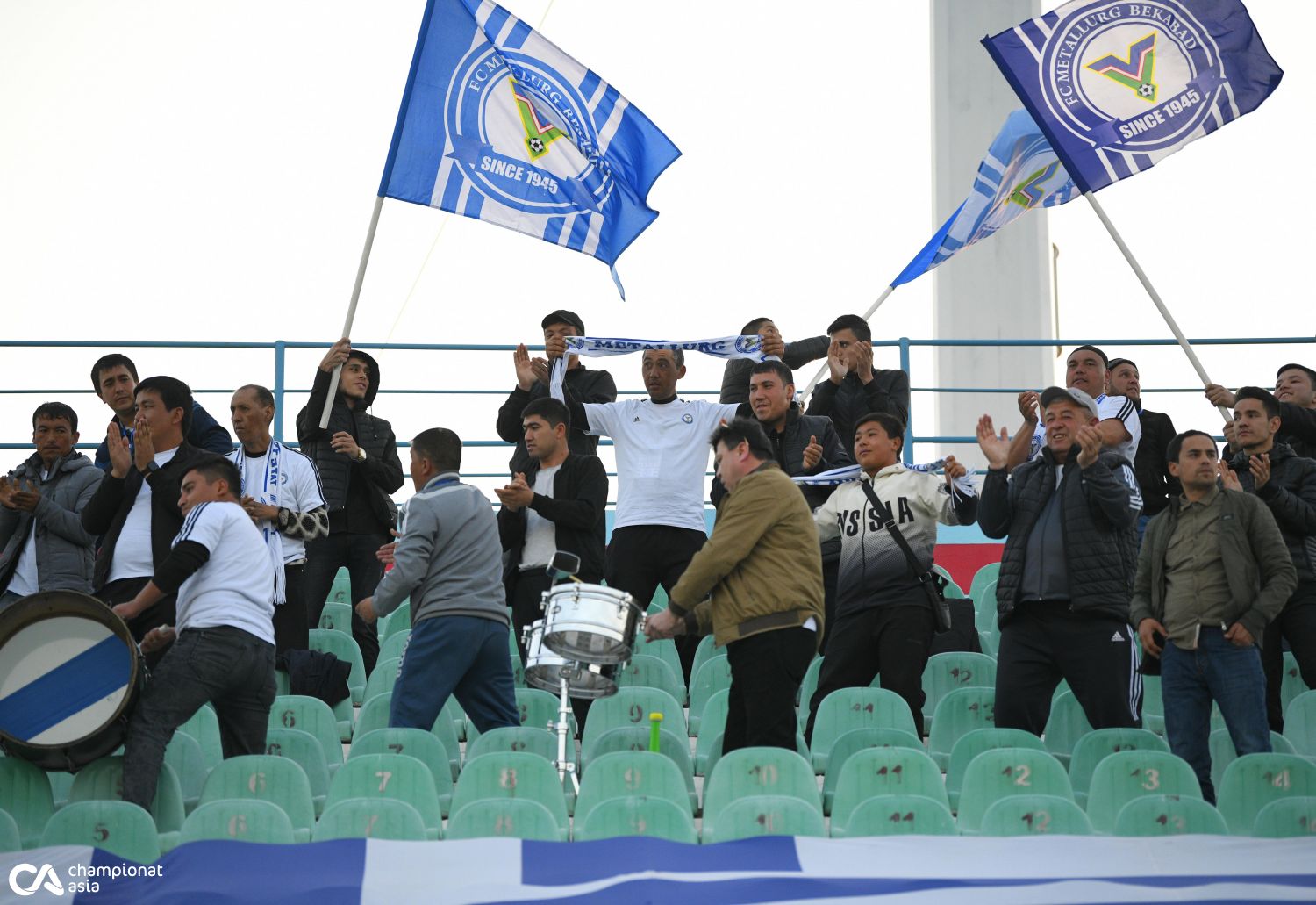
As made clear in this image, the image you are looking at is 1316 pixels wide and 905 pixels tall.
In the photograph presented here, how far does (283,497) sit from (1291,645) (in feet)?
15.0

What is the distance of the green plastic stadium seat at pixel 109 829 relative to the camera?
5.00 metres

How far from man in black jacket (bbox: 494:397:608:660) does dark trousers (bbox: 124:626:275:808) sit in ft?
5.27

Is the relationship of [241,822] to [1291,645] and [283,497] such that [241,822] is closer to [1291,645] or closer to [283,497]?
[283,497]

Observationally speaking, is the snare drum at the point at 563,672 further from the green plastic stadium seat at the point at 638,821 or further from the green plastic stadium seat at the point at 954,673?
the green plastic stadium seat at the point at 954,673

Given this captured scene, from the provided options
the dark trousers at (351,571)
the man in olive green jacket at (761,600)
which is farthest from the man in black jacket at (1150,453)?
the dark trousers at (351,571)

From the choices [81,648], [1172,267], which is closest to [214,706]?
[81,648]

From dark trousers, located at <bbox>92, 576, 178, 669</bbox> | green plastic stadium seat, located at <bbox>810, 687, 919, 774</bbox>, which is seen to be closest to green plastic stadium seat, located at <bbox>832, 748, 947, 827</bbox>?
green plastic stadium seat, located at <bbox>810, 687, 919, 774</bbox>

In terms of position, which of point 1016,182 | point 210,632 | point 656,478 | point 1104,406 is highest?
point 1016,182

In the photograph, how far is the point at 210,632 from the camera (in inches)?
220

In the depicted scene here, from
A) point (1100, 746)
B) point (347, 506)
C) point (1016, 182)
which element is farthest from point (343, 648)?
point (1016, 182)

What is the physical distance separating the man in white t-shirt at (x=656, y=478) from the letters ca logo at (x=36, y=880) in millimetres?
2992

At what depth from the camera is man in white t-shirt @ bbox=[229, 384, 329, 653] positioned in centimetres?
706

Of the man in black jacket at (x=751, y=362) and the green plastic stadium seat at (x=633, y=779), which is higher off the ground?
the man in black jacket at (x=751, y=362)

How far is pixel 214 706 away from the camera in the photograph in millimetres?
5906
